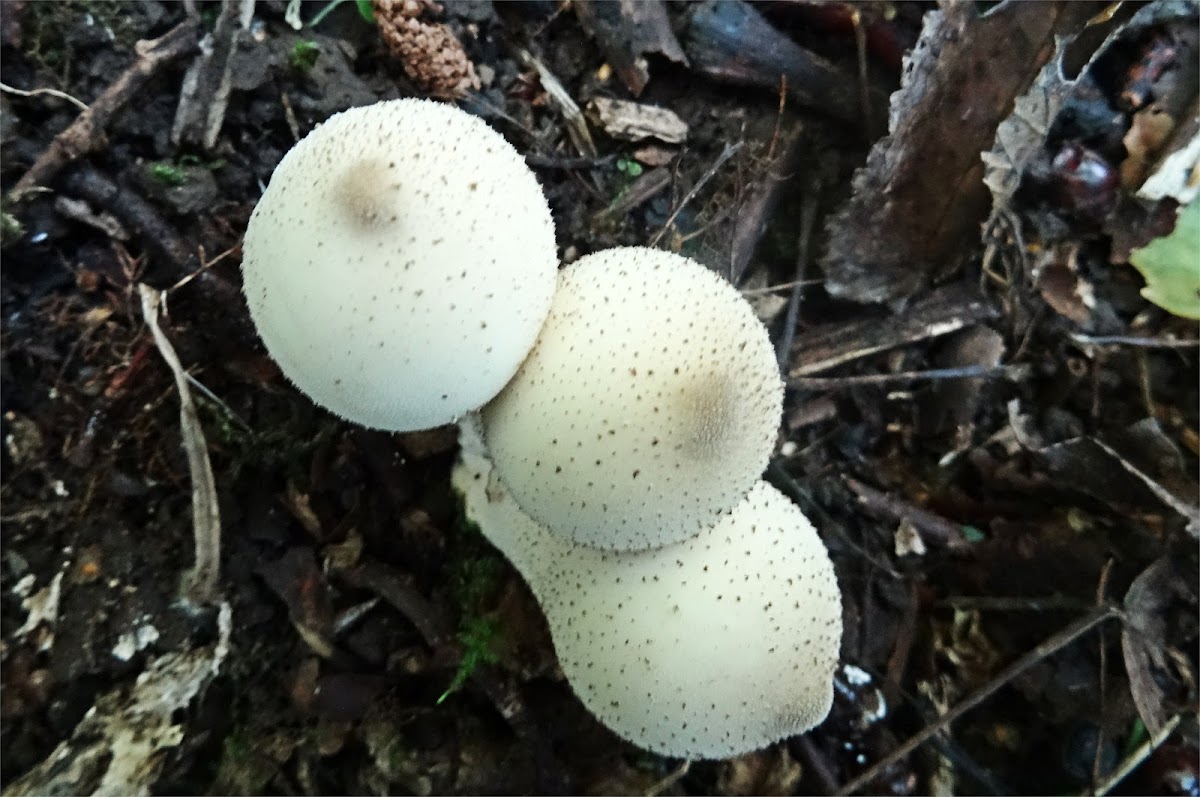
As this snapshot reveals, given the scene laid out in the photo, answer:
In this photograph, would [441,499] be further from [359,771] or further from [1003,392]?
[1003,392]

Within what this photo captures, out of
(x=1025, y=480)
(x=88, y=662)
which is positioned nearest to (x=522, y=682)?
(x=88, y=662)

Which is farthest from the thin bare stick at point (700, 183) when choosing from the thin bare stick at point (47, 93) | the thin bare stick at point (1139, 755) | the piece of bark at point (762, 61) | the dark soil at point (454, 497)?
the thin bare stick at point (1139, 755)

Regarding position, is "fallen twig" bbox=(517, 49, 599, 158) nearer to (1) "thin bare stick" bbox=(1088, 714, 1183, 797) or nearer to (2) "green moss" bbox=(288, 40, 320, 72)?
(2) "green moss" bbox=(288, 40, 320, 72)

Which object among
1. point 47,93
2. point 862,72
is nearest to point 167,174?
point 47,93

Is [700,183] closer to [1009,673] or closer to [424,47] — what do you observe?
[424,47]

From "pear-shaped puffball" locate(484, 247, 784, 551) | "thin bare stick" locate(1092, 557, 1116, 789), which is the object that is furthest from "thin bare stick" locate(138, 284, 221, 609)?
"thin bare stick" locate(1092, 557, 1116, 789)

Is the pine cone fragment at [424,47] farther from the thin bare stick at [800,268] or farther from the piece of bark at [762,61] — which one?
the thin bare stick at [800,268]
